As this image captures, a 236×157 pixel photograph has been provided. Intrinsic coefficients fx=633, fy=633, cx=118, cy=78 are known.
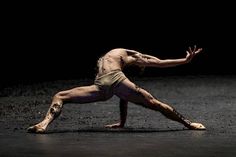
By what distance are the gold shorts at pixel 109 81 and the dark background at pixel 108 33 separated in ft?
24.8

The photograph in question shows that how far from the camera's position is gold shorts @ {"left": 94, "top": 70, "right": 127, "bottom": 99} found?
716 cm

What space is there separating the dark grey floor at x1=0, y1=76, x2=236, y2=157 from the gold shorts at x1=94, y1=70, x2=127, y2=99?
457 mm

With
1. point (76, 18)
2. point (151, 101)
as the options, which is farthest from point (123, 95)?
point (76, 18)

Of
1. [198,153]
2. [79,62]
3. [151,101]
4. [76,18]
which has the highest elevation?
[76,18]

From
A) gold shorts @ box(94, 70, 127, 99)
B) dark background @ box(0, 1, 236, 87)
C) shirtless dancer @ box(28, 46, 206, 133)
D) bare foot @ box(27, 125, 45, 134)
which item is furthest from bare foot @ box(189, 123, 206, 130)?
dark background @ box(0, 1, 236, 87)

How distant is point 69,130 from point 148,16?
8187 mm

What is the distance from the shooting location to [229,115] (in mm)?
8453

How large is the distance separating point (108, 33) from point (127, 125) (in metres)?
7.57

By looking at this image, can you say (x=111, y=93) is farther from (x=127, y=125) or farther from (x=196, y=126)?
(x=196, y=126)

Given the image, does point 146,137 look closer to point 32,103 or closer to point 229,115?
point 229,115

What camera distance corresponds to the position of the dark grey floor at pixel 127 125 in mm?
5863

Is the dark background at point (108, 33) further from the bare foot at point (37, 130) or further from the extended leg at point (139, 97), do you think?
the bare foot at point (37, 130)

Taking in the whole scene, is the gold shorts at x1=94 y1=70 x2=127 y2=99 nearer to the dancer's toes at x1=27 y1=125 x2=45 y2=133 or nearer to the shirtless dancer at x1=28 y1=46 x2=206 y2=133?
the shirtless dancer at x1=28 y1=46 x2=206 y2=133

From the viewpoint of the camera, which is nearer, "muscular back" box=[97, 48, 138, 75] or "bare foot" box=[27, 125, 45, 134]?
"bare foot" box=[27, 125, 45, 134]
